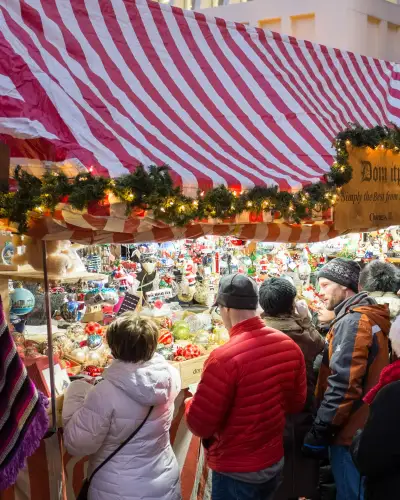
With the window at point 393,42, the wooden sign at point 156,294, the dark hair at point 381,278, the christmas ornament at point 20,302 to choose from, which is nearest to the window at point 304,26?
the window at point 393,42

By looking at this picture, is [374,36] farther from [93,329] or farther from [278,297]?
[93,329]

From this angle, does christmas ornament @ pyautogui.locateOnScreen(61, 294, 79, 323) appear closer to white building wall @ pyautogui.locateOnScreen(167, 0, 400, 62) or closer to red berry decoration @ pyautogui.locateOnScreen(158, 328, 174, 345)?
red berry decoration @ pyautogui.locateOnScreen(158, 328, 174, 345)

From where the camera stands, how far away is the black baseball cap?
2746 mm

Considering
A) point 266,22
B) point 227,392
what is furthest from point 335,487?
point 266,22

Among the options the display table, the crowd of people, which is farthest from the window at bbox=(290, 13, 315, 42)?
the display table

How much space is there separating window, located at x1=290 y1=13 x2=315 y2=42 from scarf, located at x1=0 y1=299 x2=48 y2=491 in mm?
7505

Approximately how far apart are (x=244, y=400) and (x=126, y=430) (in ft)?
1.98

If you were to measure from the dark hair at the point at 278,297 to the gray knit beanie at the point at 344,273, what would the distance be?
43 cm

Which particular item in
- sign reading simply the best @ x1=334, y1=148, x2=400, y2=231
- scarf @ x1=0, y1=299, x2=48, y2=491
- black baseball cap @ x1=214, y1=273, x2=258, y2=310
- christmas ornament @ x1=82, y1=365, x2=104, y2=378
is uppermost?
sign reading simply the best @ x1=334, y1=148, x2=400, y2=231

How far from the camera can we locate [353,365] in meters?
3.17

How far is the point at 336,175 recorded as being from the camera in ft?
11.4

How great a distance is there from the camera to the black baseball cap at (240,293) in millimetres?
2746

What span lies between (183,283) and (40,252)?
3.58 meters

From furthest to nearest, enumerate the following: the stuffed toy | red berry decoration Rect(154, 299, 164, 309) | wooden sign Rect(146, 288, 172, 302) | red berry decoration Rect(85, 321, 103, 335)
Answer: wooden sign Rect(146, 288, 172, 302), red berry decoration Rect(154, 299, 164, 309), red berry decoration Rect(85, 321, 103, 335), the stuffed toy
